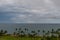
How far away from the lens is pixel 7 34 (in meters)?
13.3

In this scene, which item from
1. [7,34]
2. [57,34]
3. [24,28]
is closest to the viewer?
[57,34]

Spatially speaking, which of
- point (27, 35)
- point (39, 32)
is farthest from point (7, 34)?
point (39, 32)

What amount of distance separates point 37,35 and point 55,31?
1.81 meters

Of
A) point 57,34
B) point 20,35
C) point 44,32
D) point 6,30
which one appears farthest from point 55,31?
point 6,30

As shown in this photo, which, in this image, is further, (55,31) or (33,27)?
(33,27)

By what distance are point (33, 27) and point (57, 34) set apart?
218 cm

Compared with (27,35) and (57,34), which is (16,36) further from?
(57,34)

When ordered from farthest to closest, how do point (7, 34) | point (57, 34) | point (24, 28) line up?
point (7, 34) < point (24, 28) < point (57, 34)

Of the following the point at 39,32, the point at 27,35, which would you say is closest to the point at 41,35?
the point at 39,32

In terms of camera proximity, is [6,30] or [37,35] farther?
[6,30]

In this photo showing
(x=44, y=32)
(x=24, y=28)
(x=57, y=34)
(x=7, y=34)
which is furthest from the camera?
(x=7, y=34)

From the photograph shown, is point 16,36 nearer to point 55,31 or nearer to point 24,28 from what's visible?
point 24,28

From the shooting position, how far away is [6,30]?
12906mm

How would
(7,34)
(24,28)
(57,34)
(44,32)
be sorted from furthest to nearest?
1. (7,34)
2. (24,28)
3. (44,32)
4. (57,34)
